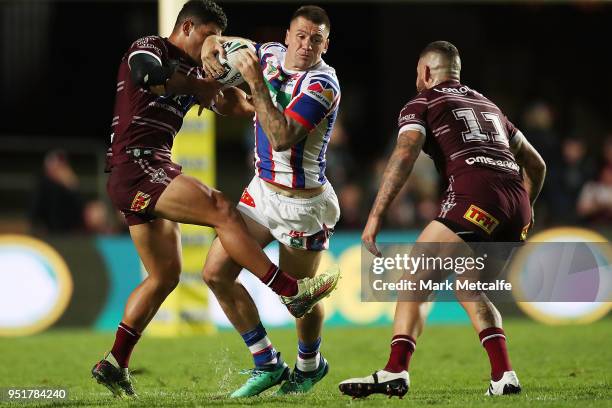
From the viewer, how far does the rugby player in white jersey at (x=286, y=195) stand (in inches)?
258

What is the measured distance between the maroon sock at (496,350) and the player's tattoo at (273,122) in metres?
1.62

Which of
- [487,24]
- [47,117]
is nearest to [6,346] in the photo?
[47,117]

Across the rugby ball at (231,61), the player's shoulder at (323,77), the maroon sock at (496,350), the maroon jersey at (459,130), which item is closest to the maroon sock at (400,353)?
the maroon sock at (496,350)

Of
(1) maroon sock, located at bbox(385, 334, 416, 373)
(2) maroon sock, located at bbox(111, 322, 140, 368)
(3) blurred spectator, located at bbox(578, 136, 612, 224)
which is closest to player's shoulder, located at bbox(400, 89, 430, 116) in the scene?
(1) maroon sock, located at bbox(385, 334, 416, 373)

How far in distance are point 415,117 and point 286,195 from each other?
0.98 m

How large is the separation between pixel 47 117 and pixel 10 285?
9679mm

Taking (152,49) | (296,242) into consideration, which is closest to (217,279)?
(296,242)

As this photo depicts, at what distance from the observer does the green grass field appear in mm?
6301

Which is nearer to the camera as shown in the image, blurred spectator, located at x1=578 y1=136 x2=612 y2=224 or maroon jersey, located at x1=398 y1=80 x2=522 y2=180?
maroon jersey, located at x1=398 y1=80 x2=522 y2=180

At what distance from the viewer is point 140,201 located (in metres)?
6.48

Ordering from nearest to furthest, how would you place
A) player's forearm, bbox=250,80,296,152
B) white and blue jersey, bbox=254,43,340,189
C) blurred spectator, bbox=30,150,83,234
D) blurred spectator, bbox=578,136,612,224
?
player's forearm, bbox=250,80,296,152, white and blue jersey, bbox=254,43,340,189, blurred spectator, bbox=30,150,83,234, blurred spectator, bbox=578,136,612,224

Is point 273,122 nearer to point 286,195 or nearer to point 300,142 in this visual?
point 300,142

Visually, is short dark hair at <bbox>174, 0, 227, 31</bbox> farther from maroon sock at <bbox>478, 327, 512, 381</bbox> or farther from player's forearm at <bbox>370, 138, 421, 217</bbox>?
maroon sock at <bbox>478, 327, 512, 381</bbox>

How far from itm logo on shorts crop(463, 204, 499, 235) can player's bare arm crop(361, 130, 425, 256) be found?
43 centimetres
